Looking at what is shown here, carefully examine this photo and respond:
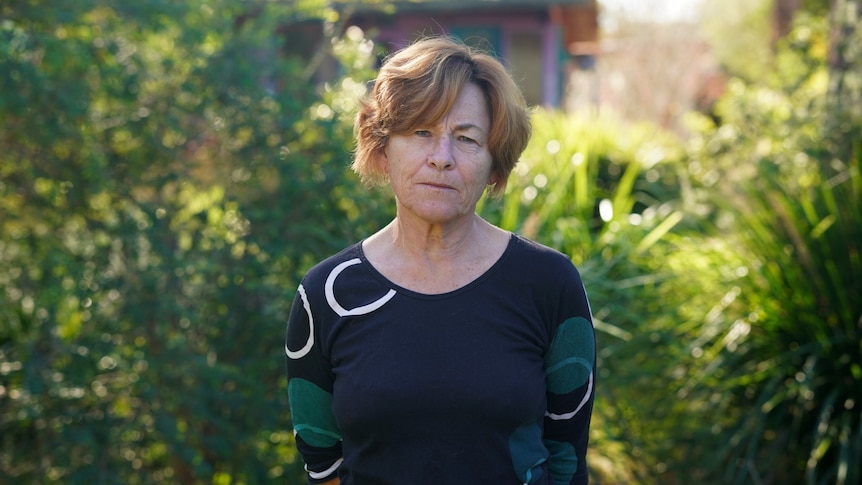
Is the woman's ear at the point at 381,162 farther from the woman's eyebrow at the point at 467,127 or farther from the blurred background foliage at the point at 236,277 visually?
the blurred background foliage at the point at 236,277

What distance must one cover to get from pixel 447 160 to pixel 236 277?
2.25 m

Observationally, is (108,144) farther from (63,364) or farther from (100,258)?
(63,364)

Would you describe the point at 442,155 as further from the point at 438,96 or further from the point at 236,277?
the point at 236,277

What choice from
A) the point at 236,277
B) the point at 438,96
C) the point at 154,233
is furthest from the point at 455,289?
the point at 154,233

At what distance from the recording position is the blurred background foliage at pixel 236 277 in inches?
163

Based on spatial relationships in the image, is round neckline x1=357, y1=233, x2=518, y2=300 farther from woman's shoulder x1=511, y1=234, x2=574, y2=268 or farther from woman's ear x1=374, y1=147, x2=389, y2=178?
woman's ear x1=374, y1=147, x2=389, y2=178

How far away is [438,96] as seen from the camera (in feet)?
7.27

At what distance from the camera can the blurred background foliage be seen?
414 centimetres

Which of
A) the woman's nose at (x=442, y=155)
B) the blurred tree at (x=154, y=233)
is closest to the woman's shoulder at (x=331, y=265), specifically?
the woman's nose at (x=442, y=155)

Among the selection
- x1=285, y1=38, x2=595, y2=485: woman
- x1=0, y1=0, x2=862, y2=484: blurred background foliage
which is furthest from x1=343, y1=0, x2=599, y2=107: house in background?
x1=285, y1=38, x2=595, y2=485: woman

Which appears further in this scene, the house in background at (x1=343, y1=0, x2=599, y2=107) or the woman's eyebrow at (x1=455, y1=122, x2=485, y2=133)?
the house in background at (x1=343, y1=0, x2=599, y2=107)

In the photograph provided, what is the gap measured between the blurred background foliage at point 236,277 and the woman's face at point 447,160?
1935 mm

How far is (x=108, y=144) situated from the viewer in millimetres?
4570

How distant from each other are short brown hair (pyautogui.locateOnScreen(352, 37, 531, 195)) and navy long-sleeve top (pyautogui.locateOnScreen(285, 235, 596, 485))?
10.1 inches
